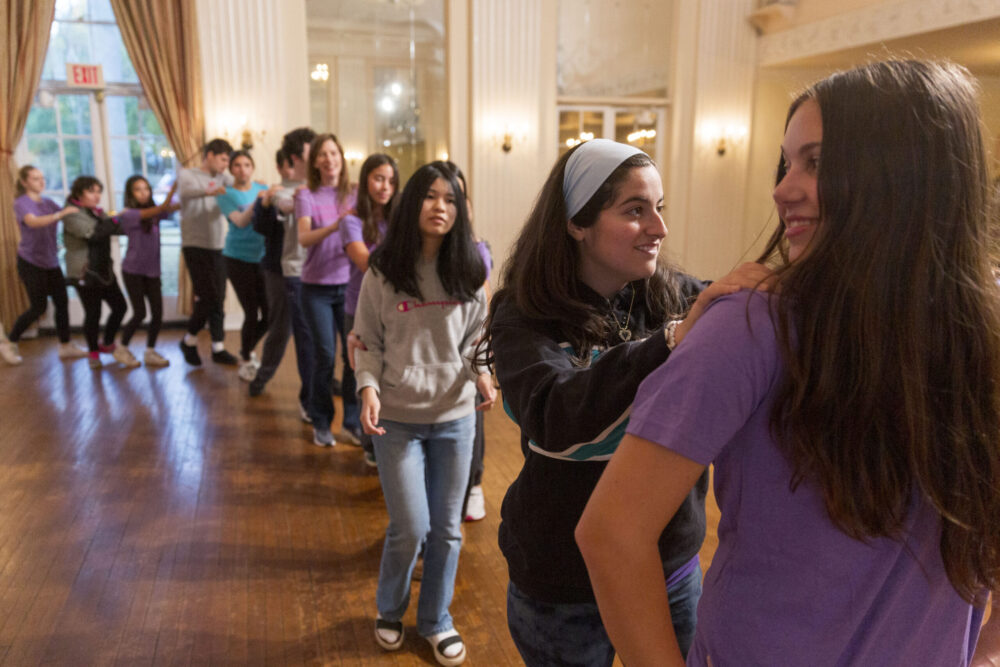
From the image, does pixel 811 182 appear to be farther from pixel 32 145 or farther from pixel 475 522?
pixel 32 145

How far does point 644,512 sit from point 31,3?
8.73 metres

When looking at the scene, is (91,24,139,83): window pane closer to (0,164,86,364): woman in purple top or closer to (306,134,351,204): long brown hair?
(0,164,86,364): woman in purple top

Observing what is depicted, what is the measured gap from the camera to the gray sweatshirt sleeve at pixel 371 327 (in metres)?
2.35

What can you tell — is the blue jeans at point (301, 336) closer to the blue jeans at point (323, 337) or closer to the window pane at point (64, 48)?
the blue jeans at point (323, 337)

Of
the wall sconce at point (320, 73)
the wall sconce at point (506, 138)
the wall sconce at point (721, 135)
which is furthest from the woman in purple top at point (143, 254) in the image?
the wall sconce at point (721, 135)

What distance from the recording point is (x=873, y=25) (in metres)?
7.12

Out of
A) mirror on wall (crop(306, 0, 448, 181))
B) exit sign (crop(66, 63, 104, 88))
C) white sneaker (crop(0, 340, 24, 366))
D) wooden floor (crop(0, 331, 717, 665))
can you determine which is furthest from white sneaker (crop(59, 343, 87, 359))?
mirror on wall (crop(306, 0, 448, 181))

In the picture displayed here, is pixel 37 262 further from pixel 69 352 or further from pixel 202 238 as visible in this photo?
pixel 202 238

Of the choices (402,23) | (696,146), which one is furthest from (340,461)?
(696,146)

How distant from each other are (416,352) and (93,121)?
282 inches

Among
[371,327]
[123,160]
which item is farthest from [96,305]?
[371,327]

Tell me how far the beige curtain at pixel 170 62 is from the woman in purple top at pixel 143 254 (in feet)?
4.48

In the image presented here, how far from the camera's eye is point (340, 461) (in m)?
4.16

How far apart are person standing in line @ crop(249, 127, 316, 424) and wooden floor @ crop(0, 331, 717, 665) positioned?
437mm
